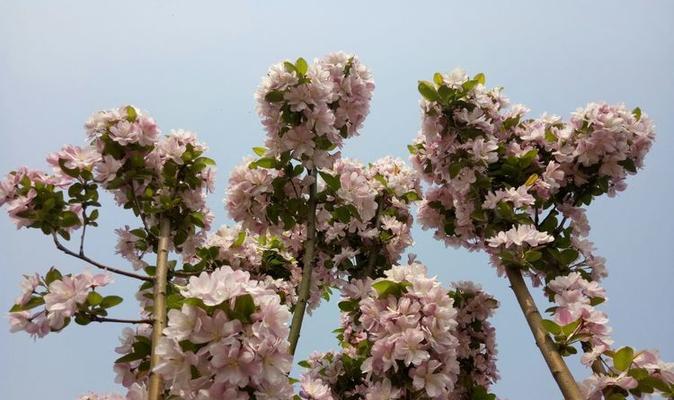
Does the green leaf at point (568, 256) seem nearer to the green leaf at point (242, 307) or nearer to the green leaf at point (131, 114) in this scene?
the green leaf at point (242, 307)

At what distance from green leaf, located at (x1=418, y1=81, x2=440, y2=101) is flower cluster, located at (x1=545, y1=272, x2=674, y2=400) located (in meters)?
1.48

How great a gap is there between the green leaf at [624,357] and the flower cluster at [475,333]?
119 cm

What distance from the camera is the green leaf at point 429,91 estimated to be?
362 cm

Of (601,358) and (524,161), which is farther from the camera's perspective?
(524,161)

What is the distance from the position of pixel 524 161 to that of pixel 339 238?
1.36m

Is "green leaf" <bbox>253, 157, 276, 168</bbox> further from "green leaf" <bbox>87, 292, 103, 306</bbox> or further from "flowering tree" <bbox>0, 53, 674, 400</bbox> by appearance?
"green leaf" <bbox>87, 292, 103, 306</bbox>

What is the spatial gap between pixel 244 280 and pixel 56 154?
153 cm

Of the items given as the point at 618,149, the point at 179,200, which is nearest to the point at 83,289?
the point at 179,200

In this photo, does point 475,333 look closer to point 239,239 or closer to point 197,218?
point 239,239

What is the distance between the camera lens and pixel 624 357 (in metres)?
2.48

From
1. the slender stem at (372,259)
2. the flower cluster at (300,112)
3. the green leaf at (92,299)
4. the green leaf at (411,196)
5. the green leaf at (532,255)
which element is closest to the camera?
the green leaf at (92,299)

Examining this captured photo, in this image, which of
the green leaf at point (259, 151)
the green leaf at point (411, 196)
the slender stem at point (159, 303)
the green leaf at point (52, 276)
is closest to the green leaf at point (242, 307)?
the slender stem at point (159, 303)

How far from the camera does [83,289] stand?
2424 mm

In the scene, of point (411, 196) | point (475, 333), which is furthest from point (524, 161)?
point (475, 333)
